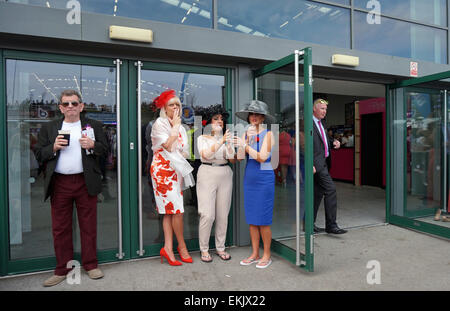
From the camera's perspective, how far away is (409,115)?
483 centimetres

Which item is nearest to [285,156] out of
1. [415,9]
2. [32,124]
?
[32,124]

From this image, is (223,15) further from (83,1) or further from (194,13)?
(83,1)

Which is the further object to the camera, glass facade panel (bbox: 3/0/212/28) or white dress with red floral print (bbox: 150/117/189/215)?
glass facade panel (bbox: 3/0/212/28)

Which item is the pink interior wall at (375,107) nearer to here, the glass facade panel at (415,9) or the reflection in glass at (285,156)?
the glass facade panel at (415,9)

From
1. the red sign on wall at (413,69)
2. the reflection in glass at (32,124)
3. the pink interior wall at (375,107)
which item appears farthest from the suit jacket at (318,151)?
the pink interior wall at (375,107)

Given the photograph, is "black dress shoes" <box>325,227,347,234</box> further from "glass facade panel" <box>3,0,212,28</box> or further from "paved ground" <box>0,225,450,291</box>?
"glass facade panel" <box>3,0,212,28</box>

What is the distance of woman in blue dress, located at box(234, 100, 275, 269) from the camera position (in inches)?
122

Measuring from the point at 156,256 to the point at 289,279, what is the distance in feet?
4.86

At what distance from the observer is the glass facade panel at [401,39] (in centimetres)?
470

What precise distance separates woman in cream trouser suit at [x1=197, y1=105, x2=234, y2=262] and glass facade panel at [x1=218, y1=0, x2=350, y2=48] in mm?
1246

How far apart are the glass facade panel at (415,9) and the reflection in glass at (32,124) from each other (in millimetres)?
3949

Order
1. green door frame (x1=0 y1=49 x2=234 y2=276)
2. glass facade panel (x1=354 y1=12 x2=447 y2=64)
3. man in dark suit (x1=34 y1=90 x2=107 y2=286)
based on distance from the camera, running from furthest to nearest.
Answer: glass facade panel (x1=354 y1=12 x2=447 y2=64) < green door frame (x1=0 y1=49 x2=234 y2=276) < man in dark suit (x1=34 y1=90 x2=107 y2=286)

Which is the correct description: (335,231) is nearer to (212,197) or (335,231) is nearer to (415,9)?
(212,197)

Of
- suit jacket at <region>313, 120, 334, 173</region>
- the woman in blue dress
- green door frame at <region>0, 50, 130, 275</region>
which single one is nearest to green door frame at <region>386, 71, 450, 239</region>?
suit jacket at <region>313, 120, 334, 173</region>
